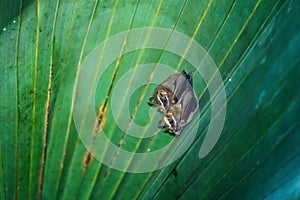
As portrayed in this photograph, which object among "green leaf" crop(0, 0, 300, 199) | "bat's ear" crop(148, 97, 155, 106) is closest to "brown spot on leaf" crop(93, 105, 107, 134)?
"green leaf" crop(0, 0, 300, 199)

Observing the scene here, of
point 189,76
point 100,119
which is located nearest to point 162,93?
point 189,76

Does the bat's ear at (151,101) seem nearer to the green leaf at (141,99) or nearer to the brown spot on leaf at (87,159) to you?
the green leaf at (141,99)

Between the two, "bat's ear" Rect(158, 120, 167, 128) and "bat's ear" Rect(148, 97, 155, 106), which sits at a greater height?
"bat's ear" Rect(148, 97, 155, 106)

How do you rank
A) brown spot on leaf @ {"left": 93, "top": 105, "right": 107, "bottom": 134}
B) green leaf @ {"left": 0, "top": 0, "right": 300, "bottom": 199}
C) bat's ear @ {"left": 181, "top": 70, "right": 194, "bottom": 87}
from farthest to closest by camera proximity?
1. brown spot on leaf @ {"left": 93, "top": 105, "right": 107, "bottom": 134}
2. bat's ear @ {"left": 181, "top": 70, "right": 194, "bottom": 87}
3. green leaf @ {"left": 0, "top": 0, "right": 300, "bottom": 199}

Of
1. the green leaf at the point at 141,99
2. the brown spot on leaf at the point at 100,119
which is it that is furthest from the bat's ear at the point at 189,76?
the brown spot on leaf at the point at 100,119

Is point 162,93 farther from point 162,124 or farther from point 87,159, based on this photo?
point 87,159

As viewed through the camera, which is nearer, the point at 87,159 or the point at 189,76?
the point at 189,76

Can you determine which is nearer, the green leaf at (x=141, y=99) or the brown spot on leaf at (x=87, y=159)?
the green leaf at (x=141, y=99)

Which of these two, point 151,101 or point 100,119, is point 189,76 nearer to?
point 151,101

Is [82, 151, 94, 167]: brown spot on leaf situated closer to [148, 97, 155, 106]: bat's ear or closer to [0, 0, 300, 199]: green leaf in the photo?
[0, 0, 300, 199]: green leaf

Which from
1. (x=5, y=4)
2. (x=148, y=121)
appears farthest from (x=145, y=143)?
(x=5, y=4)

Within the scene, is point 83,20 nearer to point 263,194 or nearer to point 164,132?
point 164,132
